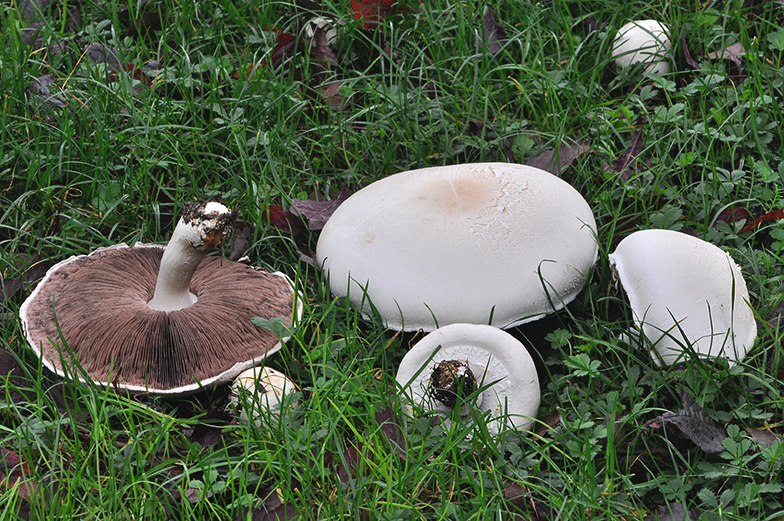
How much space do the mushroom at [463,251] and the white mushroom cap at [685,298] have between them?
0.26 meters

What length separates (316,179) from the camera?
3598 mm

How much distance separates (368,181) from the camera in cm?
361

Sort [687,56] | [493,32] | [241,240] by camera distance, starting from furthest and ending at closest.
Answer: [493,32]
[687,56]
[241,240]

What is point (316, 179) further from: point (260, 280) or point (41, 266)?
point (41, 266)

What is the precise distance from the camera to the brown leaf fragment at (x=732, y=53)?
392 cm

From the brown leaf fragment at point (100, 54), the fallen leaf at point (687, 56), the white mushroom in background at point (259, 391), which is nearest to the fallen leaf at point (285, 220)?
the white mushroom in background at point (259, 391)

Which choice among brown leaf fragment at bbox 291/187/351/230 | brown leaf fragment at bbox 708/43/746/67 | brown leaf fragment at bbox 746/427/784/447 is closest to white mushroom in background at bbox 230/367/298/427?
brown leaf fragment at bbox 291/187/351/230

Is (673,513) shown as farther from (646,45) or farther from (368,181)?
(646,45)

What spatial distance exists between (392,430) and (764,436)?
4.09ft

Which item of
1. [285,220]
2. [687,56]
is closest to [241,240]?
[285,220]

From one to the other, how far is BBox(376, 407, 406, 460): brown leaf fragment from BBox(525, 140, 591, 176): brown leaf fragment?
1.63 meters

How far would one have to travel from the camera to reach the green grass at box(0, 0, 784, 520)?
224 cm

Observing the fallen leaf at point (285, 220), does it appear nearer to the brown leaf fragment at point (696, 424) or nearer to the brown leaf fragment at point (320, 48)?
the brown leaf fragment at point (320, 48)

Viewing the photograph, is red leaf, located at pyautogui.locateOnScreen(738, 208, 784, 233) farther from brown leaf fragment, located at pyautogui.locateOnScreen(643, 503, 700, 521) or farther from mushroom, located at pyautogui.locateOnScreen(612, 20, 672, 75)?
brown leaf fragment, located at pyautogui.locateOnScreen(643, 503, 700, 521)
